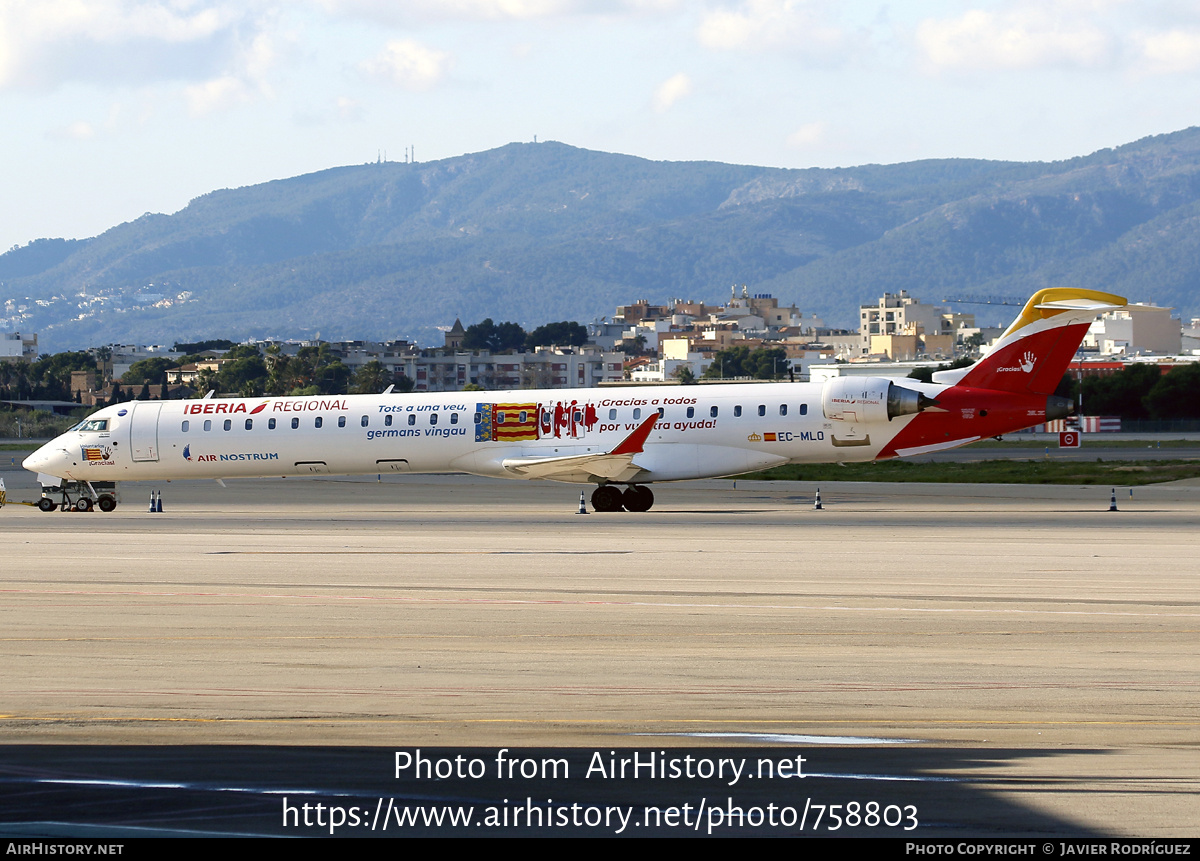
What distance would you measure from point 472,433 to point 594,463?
3.13 meters

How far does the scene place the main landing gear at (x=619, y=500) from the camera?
105 feet

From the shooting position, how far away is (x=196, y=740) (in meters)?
9.45

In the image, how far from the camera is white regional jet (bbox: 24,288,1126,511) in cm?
3058

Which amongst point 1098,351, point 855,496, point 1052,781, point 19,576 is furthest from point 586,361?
point 1052,781

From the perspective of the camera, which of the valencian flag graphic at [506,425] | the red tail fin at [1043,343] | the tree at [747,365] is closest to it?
the red tail fin at [1043,343]

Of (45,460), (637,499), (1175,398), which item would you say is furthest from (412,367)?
(637,499)

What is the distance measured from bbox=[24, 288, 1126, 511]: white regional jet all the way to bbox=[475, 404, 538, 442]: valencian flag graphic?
34 millimetres

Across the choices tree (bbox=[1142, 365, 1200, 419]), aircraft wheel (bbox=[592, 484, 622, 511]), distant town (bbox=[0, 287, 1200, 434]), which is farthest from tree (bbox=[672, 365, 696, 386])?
aircraft wheel (bbox=[592, 484, 622, 511])

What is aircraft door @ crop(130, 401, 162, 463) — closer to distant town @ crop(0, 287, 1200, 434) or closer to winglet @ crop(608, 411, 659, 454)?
winglet @ crop(608, 411, 659, 454)

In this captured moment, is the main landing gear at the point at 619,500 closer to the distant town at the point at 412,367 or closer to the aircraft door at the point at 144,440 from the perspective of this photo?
the aircraft door at the point at 144,440

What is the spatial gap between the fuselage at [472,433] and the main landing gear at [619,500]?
60 cm

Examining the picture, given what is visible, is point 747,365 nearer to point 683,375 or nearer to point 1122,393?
point 683,375

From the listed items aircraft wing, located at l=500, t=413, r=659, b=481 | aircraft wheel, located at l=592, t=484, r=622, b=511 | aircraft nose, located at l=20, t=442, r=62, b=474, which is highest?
aircraft wing, located at l=500, t=413, r=659, b=481

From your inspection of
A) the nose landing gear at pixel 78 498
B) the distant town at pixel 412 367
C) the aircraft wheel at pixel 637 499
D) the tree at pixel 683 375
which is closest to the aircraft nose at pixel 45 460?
the nose landing gear at pixel 78 498
